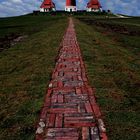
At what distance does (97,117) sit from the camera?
245 inches

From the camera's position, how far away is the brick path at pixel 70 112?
18.1ft

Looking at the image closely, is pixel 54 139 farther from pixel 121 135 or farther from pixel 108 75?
pixel 108 75

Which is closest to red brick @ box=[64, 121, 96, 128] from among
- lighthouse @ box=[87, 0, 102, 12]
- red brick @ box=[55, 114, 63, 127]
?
red brick @ box=[55, 114, 63, 127]

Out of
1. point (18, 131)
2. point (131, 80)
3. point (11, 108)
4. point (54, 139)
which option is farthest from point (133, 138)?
point (131, 80)

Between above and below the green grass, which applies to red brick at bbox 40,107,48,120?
above

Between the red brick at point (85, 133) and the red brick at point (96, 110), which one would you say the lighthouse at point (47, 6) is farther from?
the red brick at point (85, 133)

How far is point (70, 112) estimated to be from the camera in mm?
6516

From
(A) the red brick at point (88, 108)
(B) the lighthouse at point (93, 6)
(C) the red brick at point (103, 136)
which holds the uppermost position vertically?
(C) the red brick at point (103, 136)

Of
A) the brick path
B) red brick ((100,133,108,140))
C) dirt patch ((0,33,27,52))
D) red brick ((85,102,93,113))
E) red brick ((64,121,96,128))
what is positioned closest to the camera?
red brick ((100,133,108,140))

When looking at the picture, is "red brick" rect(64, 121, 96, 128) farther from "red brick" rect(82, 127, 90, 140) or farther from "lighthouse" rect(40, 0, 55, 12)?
"lighthouse" rect(40, 0, 55, 12)

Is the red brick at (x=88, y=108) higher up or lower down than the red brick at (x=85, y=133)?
lower down

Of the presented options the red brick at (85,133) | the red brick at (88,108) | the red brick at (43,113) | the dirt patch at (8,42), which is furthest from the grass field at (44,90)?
the dirt patch at (8,42)

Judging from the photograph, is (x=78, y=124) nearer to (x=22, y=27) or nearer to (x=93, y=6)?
(x=22, y=27)

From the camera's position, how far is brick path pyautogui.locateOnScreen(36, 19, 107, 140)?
5.52 meters
